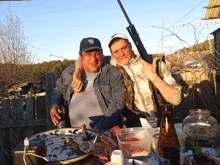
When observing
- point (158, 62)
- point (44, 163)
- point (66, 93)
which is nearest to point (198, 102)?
point (158, 62)

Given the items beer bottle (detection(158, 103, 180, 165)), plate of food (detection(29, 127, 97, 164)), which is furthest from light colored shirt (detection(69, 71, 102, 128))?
beer bottle (detection(158, 103, 180, 165))

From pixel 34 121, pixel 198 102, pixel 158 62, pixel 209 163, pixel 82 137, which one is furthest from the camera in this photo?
pixel 198 102

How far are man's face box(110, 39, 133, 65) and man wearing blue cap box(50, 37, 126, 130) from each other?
0.63 feet

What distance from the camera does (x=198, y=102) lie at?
15.3 feet

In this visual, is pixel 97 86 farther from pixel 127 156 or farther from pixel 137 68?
pixel 127 156

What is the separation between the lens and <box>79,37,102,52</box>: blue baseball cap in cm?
255

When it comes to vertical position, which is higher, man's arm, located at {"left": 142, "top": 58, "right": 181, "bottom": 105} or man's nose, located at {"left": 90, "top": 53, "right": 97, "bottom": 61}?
man's nose, located at {"left": 90, "top": 53, "right": 97, "bottom": 61}

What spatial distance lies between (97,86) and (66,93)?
541mm

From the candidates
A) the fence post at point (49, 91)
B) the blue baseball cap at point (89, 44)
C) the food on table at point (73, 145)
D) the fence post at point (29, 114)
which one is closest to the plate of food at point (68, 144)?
the food on table at point (73, 145)

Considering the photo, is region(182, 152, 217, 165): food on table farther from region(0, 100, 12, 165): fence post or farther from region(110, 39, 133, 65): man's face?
region(0, 100, 12, 165): fence post

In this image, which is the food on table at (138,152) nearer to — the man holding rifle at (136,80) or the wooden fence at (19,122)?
the man holding rifle at (136,80)

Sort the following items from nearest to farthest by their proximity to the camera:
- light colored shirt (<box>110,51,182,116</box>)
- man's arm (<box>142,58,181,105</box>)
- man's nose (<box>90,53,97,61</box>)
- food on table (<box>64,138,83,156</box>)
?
food on table (<box>64,138,83,156</box>) < man's arm (<box>142,58,181,105</box>) < man's nose (<box>90,53,97,61</box>) < light colored shirt (<box>110,51,182,116</box>)

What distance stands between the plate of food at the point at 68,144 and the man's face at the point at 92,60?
1.28 metres

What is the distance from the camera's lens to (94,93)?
2658 mm
